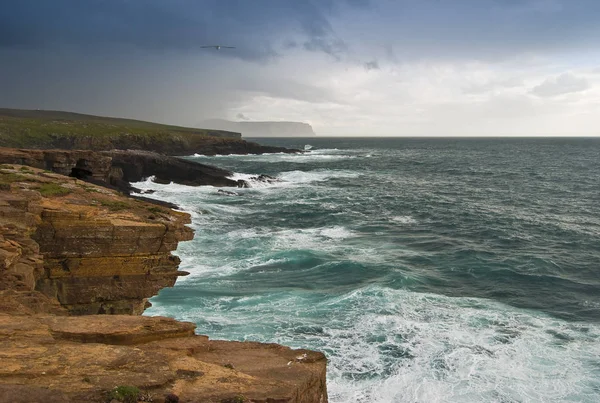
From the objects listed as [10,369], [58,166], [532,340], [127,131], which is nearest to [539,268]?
[532,340]

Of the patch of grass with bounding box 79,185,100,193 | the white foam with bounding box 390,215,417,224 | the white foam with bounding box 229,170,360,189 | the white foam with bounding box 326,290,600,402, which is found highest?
the patch of grass with bounding box 79,185,100,193

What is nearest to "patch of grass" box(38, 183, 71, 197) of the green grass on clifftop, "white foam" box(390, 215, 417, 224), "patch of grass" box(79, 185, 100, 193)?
"patch of grass" box(79, 185, 100, 193)

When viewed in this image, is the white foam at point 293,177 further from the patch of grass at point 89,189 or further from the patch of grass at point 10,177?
the patch of grass at point 10,177

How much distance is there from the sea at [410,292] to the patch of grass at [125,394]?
9.40 m

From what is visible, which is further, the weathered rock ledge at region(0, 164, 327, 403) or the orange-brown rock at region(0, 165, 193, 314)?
the orange-brown rock at region(0, 165, 193, 314)

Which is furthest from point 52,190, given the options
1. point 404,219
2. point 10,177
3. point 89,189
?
point 404,219

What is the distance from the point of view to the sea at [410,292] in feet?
54.2

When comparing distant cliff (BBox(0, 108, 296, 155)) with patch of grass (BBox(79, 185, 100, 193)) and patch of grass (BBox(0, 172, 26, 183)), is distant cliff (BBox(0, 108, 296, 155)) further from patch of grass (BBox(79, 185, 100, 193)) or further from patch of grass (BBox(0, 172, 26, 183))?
patch of grass (BBox(79, 185, 100, 193))

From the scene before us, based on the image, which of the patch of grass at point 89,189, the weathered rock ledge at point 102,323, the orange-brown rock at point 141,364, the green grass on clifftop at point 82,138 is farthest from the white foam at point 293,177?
the orange-brown rock at point 141,364

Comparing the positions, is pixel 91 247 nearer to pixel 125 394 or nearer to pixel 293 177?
pixel 125 394

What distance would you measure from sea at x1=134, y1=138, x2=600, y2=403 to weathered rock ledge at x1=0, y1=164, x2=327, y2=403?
5038 mm

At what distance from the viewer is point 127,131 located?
12725 cm

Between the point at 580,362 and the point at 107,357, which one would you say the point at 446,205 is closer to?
the point at 580,362

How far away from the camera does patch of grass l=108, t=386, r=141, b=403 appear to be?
6.95 meters
